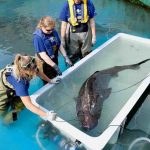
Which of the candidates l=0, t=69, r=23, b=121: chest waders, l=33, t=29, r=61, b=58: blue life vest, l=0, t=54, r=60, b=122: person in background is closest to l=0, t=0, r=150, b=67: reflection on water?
l=33, t=29, r=61, b=58: blue life vest

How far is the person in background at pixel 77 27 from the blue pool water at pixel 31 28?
0.62 metres

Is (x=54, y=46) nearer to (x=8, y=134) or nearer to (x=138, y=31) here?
(x=8, y=134)

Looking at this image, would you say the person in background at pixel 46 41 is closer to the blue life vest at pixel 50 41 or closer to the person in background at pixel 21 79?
the blue life vest at pixel 50 41

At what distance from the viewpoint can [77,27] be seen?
4582 millimetres

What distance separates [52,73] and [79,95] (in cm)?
67

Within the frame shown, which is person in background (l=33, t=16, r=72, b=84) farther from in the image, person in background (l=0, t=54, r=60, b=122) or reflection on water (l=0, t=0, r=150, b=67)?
reflection on water (l=0, t=0, r=150, b=67)

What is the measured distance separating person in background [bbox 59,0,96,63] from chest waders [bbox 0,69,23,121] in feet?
5.36

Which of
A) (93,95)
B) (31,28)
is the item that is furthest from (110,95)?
(31,28)

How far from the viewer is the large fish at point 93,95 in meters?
3.45

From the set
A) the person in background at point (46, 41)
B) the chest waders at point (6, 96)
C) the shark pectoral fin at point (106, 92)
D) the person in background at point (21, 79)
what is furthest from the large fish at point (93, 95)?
the chest waders at point (6, 96)

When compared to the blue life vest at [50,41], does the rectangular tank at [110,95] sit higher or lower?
lower

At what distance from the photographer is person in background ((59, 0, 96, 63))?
14.4ft

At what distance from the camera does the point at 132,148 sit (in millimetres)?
3627

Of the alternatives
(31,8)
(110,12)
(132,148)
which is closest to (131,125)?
(132,148)
